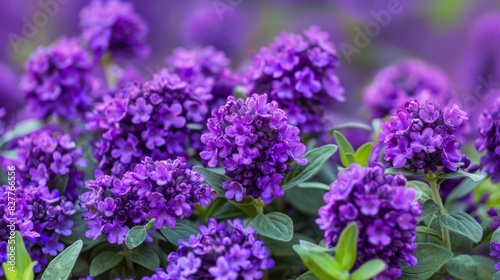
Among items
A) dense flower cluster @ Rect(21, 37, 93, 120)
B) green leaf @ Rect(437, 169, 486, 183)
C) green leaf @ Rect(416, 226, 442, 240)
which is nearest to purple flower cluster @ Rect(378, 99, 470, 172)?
green leaf @ Rect(437, 169, 486, 183)

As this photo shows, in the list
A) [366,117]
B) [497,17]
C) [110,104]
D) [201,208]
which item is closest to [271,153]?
[201,208]

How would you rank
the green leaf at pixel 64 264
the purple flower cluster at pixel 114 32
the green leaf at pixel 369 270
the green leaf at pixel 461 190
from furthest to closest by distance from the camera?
the purple flower cluster at pixel 114 32 < the green leaf at pixel 461 190 < the green leaf at pixel 64 264 < the green leaf at pixel 369 270

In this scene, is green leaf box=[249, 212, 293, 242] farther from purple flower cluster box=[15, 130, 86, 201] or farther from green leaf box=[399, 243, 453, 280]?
purple flower cluster box=[15, 130, 86, 201]

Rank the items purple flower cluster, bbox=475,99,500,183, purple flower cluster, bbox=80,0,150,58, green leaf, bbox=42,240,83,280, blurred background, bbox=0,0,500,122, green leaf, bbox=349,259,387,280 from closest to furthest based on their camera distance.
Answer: green leaf, bbox=349,259,387,280
green leaf, bbox=42,240,83,280
purple flower cluster, bbox=475,99,500,183
purple flower cluster, bbox=80,0,150,58
blurred background, bbox=0,0,500,122

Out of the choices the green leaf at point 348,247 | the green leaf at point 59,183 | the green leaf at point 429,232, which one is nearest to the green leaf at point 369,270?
the green leaf at point 348,247

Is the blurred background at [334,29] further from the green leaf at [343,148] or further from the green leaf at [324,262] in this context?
the green leaf at [324,262]

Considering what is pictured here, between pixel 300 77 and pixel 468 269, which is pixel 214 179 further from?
pixel 468 269
